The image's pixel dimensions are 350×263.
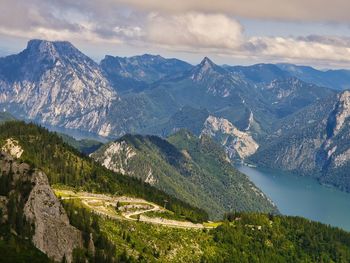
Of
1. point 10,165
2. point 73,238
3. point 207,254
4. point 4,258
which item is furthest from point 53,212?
point 207,254

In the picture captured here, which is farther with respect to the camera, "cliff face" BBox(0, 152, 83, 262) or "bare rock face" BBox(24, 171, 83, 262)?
"bare rock face" BBox(24, 171, 83, 262)

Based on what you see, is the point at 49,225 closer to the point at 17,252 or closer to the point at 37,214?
the point at 37,214

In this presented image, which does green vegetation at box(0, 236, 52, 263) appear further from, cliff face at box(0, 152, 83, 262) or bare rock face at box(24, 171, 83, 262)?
bare rock face at box(24, 171, 83, 262)

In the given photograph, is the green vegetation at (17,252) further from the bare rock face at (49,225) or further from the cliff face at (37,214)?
the bare rock face at (49,225)

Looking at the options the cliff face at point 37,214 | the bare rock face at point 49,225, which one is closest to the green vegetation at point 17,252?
the cliff face at point 37,214

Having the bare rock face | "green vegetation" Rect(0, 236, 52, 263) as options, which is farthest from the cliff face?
"green vegetation" Rect(0, 236, 52, 263)

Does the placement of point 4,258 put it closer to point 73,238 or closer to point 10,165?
point 73,238

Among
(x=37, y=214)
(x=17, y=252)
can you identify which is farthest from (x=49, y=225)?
(x=17, y=252)

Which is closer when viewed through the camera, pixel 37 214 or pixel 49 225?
pixel 37 214

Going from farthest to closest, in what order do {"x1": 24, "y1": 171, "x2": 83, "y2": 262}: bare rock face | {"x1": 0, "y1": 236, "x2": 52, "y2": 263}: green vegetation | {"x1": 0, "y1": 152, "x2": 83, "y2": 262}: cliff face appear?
{"x1": 24, "y1": 171, "x2": 83, "y2": 262}: bare rock face < {"x1": 0, "y1": 152, "x2": 83, "y2": 262}: cliff face < {"x1": 0, "y1": 236, "x2": 52, "y2": 263}: green vegetation
